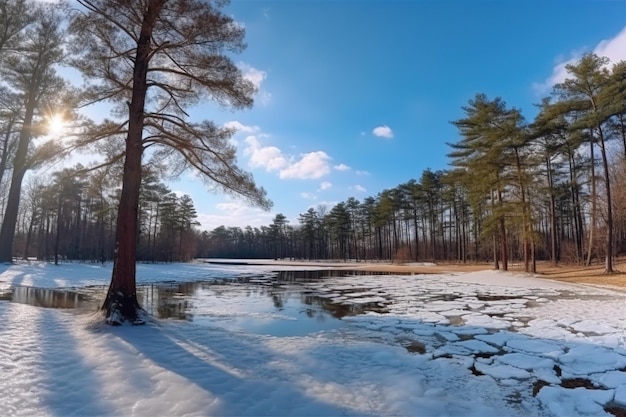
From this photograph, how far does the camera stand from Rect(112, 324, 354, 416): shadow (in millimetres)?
3387

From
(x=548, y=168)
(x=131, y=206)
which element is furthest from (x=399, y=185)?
(x=131, y=206)

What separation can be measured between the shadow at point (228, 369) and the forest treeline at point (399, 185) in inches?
138

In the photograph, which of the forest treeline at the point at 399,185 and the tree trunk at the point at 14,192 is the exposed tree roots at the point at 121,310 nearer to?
the forest treeline at the point at 399,185

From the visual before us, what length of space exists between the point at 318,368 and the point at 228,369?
1.14 m

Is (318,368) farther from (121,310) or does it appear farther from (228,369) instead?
(121,310)

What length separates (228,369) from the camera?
173 inches

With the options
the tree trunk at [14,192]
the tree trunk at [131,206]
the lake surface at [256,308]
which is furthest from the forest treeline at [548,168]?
the tree trunk at [14,192]

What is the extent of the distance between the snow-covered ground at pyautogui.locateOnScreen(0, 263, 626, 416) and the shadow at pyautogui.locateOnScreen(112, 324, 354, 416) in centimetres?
2

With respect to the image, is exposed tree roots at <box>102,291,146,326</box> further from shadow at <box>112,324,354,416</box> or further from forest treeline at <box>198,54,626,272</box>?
forest treeline at <box>198,54,626,272</box>

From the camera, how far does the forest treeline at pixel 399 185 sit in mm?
8188

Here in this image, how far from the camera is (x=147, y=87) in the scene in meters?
7.65

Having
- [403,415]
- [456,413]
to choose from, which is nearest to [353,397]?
[403,415]

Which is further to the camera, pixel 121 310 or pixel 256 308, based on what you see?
pixel 256 308

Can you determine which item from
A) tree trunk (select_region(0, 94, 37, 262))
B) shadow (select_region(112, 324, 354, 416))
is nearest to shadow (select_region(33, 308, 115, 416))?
shadow (select_region(112, 324, 354, 416))
